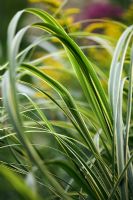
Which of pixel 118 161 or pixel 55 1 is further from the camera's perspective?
pixel 55 1

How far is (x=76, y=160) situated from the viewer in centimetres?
77

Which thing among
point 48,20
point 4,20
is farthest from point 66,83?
point 4,20

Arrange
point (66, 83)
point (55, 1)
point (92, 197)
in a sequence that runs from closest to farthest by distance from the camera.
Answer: point (92, 197) < point (55, 1) < point (66, 83)

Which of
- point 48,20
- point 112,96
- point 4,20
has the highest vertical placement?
point 4,20

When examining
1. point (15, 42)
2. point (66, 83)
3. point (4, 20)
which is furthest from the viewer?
point (4, 20)

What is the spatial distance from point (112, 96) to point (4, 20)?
6.44 ft

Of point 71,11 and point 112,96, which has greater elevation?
point 71,11

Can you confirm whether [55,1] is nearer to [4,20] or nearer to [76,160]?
[76,160]

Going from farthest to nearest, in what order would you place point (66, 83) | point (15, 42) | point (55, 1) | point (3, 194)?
point (66, 83)
point (55, 1)
point (3, 194)
point (15, 42)

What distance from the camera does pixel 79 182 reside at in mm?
674

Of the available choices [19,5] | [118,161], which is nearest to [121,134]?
[118,161]

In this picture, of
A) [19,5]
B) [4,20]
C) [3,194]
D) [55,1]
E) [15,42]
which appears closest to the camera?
[15,42]

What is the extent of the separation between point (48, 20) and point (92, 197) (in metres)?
0.30

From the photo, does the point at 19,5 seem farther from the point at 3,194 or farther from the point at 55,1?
the point at 3,194
